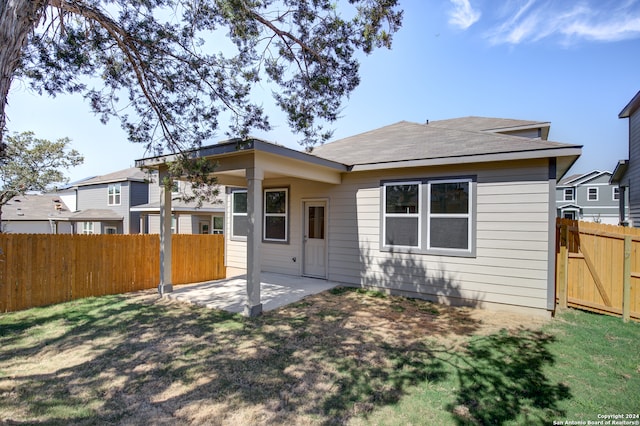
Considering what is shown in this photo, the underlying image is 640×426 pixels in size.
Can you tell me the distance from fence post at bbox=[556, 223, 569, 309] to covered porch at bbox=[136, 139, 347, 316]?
15.3 ft

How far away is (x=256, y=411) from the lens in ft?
9.52

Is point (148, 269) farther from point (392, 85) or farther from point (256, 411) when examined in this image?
point (392, 85)

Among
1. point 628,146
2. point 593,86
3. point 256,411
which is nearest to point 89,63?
A: point 256,411

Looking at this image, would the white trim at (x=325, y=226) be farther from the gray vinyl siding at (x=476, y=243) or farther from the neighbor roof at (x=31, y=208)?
the neighbor roof at (x=31, y=208)

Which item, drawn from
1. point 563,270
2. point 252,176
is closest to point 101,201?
point 252,176

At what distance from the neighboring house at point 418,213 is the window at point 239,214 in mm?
1189

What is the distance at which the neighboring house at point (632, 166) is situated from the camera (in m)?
12.1

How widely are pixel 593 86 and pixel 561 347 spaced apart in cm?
1000

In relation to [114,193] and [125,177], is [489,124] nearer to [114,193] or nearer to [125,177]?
[125,177]

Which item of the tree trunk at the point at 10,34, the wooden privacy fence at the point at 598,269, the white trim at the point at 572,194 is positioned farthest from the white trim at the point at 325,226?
the white trim at the point at 572,194

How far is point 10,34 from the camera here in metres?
2.63

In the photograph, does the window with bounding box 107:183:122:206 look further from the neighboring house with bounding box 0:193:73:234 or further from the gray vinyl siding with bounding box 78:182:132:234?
the neighboring house with bounding box 0:193:73:234

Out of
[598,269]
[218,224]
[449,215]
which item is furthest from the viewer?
[218,224]

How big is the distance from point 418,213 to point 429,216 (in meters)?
0.24
